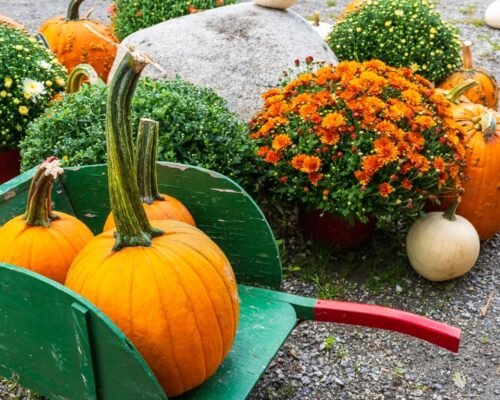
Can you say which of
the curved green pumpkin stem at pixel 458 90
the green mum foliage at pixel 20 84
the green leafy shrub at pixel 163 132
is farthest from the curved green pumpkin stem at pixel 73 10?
the curved green pumpkin stem at pixel 458 90

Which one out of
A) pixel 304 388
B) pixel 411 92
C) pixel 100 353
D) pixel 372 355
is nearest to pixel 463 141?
pixel 411 92

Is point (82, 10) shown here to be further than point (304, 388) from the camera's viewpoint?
Yes

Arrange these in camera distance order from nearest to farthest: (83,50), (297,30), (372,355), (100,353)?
(100,353) → (372,355) → (297,30) → (83,50)

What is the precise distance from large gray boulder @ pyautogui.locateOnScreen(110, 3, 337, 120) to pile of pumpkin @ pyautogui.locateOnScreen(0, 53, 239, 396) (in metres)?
1.68

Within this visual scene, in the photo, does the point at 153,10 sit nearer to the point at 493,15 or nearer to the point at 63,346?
the point at 63,346

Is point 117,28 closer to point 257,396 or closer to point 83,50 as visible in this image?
point 83,50

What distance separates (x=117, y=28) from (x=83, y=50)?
470 millimetres

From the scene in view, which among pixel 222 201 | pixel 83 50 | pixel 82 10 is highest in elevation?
pixel 222 201

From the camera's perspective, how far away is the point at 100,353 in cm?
163

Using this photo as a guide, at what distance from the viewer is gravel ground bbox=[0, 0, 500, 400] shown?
8.29 ft

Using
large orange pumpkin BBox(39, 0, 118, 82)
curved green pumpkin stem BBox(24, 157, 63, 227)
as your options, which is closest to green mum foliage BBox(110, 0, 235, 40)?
large orange pumpkin BBox(39, 0, 118, 82)

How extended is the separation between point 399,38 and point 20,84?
2.23m

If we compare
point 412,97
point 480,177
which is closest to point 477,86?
point 480,177

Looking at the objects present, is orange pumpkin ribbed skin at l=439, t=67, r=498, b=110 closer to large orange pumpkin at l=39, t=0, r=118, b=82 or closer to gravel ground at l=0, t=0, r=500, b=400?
gravel ground at l=0, t=0, r=500, b=400
